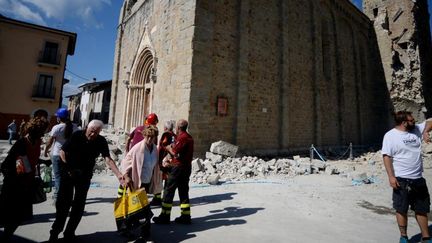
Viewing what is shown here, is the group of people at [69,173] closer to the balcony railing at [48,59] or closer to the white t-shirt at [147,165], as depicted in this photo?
the white t-shirt at [147,165]

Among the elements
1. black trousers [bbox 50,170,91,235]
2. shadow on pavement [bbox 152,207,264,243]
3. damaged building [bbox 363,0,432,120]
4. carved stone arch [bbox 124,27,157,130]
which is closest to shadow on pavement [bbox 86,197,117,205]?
shadow on pavement [bbox 152,207,264,243]

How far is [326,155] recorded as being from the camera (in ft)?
42.3

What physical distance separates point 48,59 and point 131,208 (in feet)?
73.9

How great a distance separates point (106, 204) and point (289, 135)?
910 centimetres

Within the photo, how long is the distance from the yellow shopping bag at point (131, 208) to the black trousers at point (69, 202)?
0.49 meters

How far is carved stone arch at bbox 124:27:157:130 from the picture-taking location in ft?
39.7

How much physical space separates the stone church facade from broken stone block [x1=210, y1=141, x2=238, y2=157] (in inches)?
14.6

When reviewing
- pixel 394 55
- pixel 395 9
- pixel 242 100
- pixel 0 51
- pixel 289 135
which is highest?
pixel 395 9

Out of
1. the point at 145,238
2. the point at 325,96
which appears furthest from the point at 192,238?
the point at 325,96

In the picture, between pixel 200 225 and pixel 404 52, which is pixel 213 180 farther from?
pixel 404 52

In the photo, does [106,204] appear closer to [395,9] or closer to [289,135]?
[289,135]

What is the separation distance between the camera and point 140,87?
12.8m

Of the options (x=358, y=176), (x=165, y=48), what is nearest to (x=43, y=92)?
(x=165, y=48)

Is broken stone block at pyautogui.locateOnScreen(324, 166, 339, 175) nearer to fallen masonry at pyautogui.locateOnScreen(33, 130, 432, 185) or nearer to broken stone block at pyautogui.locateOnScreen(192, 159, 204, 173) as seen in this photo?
fallen masonry at pyautogui.locateOnScreen(33, 130, 432, 185)
